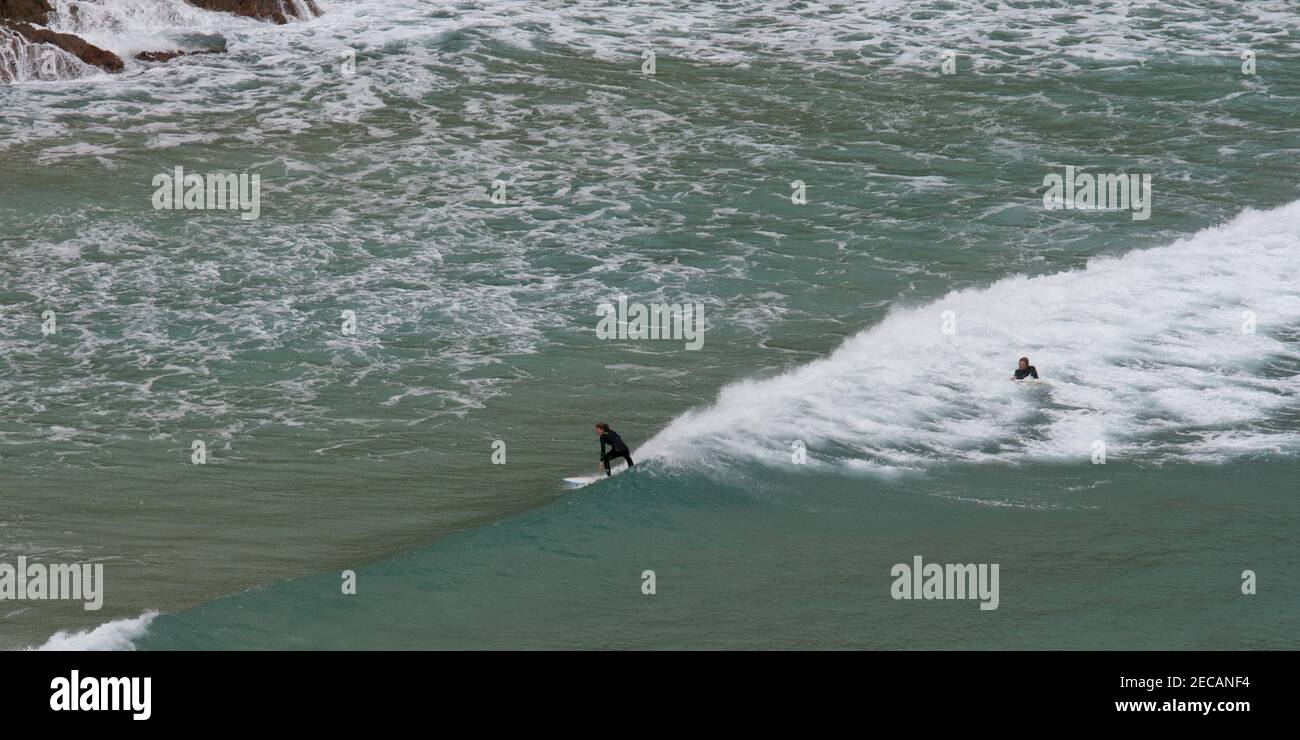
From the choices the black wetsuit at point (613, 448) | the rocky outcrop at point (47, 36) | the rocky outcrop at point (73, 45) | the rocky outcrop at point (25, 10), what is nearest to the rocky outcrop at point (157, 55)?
the rocky outcrop at point (47, 36)

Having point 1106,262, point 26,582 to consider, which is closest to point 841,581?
point 26,582

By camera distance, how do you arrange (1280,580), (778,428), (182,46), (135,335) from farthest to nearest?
(182,46)
(135,335)
(778,428)
(1280,580)

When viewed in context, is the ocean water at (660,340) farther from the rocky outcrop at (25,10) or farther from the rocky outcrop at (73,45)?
the rocky outcrop at (25,10)

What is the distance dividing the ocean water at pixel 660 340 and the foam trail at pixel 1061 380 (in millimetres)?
100

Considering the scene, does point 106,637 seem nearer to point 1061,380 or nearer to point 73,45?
point 1061,380

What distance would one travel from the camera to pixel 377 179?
41.5 m

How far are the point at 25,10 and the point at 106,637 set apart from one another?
34.6m

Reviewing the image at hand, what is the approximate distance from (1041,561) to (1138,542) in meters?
1.64

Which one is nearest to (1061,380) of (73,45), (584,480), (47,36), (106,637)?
(584,480)

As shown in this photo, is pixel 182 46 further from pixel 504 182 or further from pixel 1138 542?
pixel 1138 542

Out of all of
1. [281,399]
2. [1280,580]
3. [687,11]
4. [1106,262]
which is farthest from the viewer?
[687,11]

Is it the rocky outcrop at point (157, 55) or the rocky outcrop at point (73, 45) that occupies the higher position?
the rocky outcrop at point (73, 45)

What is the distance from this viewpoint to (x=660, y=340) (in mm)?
32594

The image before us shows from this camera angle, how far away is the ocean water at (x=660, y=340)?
2239 centimetres
